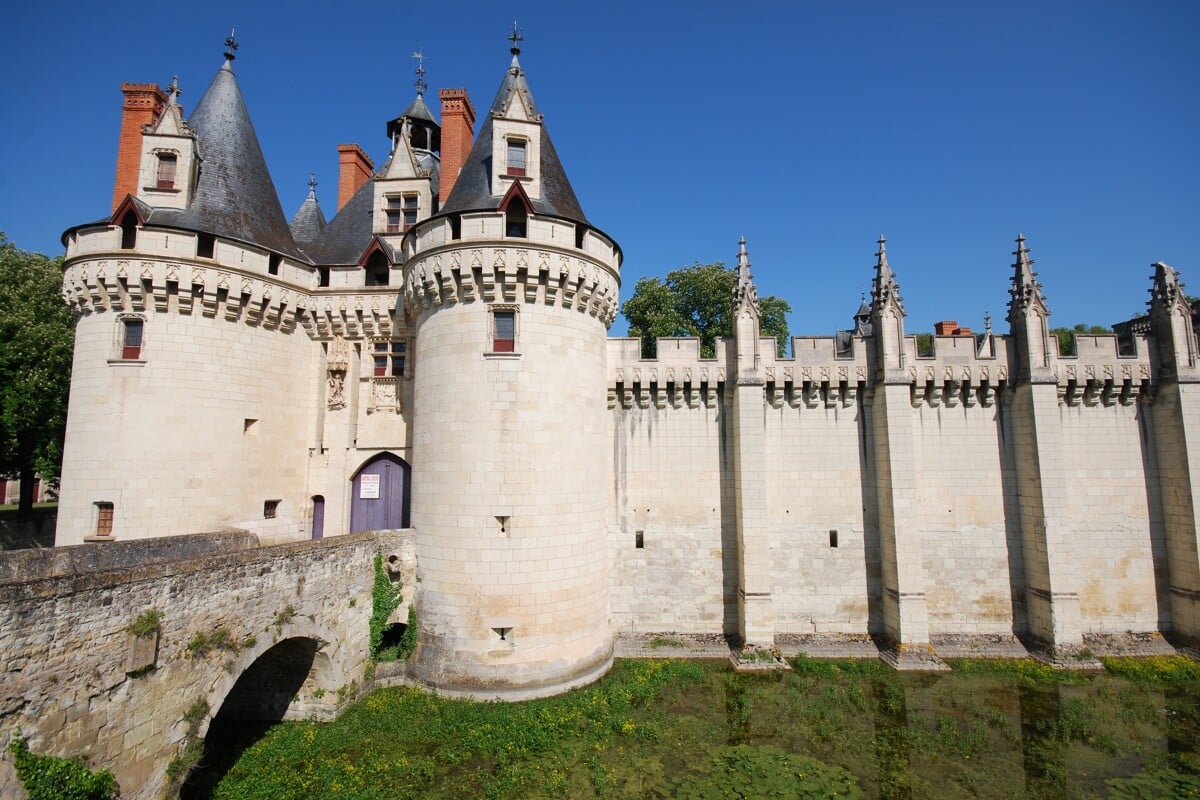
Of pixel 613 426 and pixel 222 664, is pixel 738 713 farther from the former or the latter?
pixel 222 664

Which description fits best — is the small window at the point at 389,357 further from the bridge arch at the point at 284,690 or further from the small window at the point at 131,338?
the bridge arch at the point at 284,690

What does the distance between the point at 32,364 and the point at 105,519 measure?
A: 11.8m

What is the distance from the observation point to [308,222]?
20.4 metres

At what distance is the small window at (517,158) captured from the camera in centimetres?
1561

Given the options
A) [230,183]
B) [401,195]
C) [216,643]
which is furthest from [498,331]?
[230,183]

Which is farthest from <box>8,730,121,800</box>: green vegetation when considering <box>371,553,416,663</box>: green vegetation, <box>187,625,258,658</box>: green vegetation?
<box>371,553,416,663</box>: green vegetation

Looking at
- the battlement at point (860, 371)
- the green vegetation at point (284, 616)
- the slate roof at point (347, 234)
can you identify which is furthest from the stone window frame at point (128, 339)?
the battlement at point (860, 371)

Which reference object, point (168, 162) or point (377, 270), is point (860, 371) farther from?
point (168, 162)

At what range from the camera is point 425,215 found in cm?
1800

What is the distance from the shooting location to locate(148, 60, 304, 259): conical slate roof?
1550 centimetres

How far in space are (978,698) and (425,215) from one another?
20724 millimetres

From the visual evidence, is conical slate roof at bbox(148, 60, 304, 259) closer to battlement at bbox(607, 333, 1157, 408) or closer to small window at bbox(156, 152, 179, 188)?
small window at bbox(156, 152, 179, 188)

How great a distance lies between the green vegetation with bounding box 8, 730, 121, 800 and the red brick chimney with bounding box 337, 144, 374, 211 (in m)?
18.2

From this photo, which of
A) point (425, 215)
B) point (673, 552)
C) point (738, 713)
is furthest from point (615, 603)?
point (425, 215)
